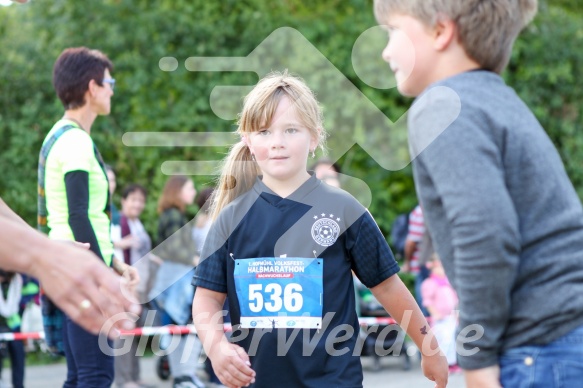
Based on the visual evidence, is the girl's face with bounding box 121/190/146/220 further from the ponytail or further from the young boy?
the young boy

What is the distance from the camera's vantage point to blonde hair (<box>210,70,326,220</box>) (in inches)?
148

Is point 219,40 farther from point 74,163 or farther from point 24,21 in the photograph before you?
point 74,163

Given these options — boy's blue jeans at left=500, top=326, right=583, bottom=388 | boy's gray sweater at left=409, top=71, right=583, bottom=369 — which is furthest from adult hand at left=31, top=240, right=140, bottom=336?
boy's blue jeans at left=500, top=326, right=583, bottom=388

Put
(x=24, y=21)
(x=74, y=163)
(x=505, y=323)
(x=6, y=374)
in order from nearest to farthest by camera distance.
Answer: (x=505, y=323), (x=74, y=163), (x=6, y=374), (x=24, y=21)

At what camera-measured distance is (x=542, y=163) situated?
2.42 m

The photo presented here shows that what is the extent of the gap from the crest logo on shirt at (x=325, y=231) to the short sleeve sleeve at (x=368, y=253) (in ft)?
0.18

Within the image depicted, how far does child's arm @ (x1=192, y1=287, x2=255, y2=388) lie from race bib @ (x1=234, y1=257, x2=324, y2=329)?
120mm

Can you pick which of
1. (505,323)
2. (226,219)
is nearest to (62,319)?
(226,219)

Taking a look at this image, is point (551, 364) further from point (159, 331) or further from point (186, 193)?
point (186, 193)

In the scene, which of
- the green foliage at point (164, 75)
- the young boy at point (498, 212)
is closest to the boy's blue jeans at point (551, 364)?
the young boy at point (498, 212)

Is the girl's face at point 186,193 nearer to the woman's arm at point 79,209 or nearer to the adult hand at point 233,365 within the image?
the woman's arm at point 79,209

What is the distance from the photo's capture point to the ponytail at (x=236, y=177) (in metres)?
3.91

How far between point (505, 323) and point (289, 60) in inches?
359

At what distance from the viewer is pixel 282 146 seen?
3.72m
